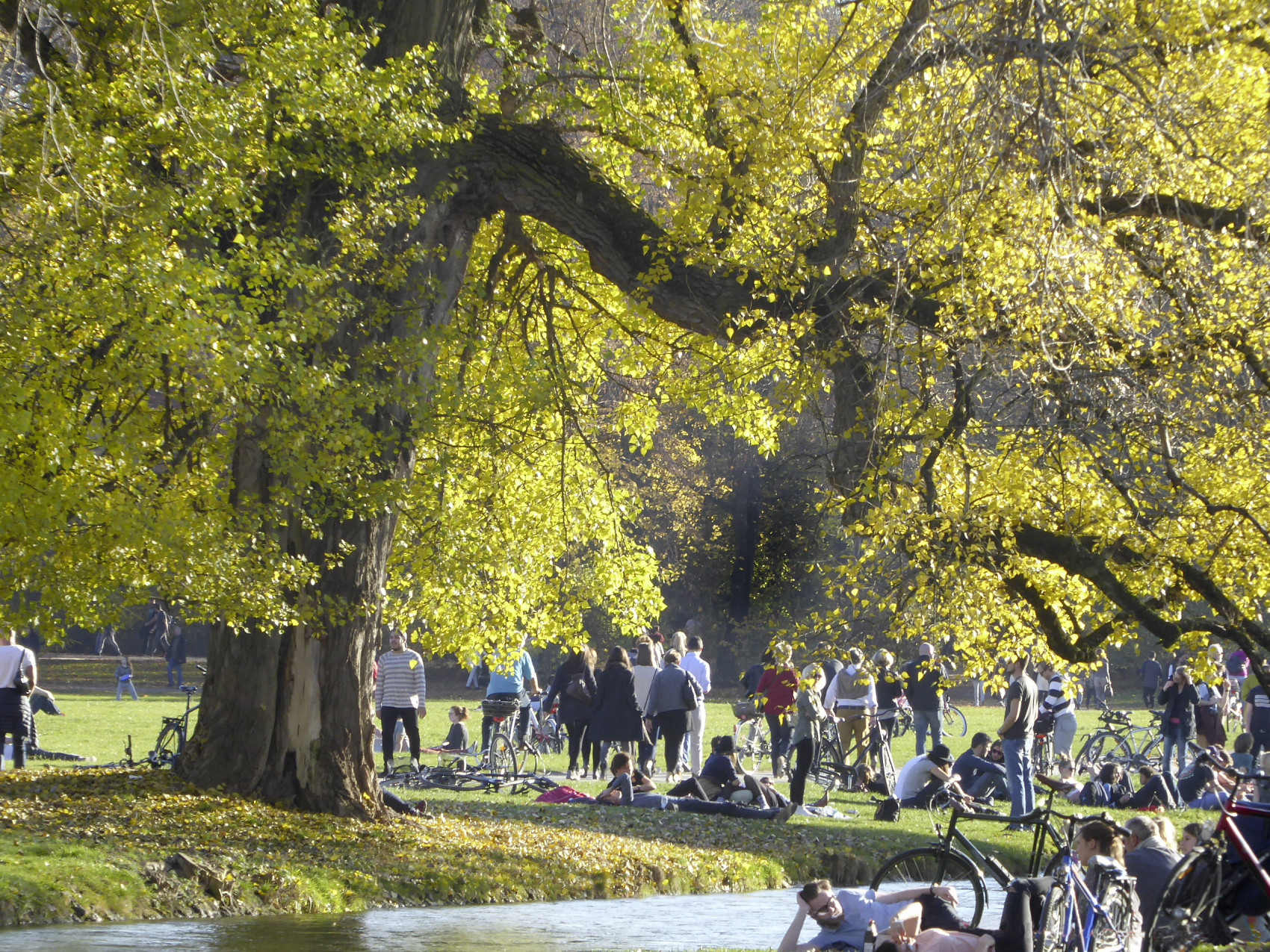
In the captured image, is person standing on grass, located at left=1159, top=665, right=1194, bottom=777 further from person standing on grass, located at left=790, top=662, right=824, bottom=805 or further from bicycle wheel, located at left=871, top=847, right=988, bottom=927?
bicycle wheel, located at left=871, top=847, right=988, bottom=927

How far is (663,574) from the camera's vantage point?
64.0ft

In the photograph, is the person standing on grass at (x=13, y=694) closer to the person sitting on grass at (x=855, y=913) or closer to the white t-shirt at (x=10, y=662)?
the white t-shirt at (x=10, y=662)

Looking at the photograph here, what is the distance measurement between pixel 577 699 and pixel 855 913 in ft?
33.7

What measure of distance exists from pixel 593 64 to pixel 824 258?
10.5 feet

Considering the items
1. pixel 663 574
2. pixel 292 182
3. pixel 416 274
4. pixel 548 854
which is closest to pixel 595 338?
pixel 663 574

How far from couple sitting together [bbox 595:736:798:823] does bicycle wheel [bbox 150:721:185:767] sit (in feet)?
16.0

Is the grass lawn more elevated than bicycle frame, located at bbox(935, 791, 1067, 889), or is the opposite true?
bicycle frame, located at bbox(935, 791, 1067, 889)

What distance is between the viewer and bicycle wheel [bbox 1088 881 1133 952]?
8125 millimetres

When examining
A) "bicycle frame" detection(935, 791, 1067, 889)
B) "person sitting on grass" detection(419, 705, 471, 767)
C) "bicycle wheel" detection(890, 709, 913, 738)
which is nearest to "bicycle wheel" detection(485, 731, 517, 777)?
"person sitting on grass" detection(419, 705, 471, 767)

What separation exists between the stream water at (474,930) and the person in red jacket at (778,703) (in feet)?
6.39

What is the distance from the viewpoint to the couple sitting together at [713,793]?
15523mm

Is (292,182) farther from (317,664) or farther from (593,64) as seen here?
(317,664)

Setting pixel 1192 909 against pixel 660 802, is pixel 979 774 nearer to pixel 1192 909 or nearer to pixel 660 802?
pixel 660 802

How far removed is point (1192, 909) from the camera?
24.9 ft
